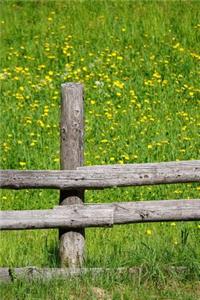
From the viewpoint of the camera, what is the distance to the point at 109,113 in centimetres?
1079

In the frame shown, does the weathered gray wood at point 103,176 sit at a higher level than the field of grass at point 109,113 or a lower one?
higher

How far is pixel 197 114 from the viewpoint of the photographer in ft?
36.0

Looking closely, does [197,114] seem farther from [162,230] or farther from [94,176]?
[94,176]

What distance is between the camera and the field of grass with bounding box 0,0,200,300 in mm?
6762

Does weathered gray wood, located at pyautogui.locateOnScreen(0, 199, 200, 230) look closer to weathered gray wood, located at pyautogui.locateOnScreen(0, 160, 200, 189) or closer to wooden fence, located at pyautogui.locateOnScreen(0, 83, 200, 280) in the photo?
wooden fence, located at pyautogui.locateOnScreen(0, 83, 200, 280)

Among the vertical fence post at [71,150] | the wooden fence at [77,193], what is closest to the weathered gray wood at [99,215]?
the wooden fence at [77,193]

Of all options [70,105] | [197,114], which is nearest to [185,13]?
[197,114]

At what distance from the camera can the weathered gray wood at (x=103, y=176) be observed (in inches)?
271

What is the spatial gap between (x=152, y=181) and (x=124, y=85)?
190 inches

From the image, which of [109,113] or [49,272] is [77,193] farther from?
[109,113]

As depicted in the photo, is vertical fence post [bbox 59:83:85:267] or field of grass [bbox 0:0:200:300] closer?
field of grass [bbox 0:0:200:300]

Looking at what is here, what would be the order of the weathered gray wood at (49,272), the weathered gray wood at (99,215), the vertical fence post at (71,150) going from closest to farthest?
the weathered gray wood at (49,272)
the weathered gray wood at (99,215)
the vertical fence post at (71,150)

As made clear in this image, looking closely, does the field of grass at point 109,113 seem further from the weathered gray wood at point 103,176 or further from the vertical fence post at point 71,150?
the weathered gray wood at point 103,176

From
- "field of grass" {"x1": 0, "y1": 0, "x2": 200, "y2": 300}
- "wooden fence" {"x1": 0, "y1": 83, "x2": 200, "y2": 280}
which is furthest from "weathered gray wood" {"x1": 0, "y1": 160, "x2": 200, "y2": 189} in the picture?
"field of grass" {"x1": 0, "y1": 0, "x2": 200, "y2": 300}
